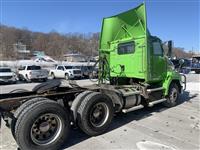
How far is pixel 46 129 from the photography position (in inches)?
177

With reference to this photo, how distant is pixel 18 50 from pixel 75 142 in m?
106

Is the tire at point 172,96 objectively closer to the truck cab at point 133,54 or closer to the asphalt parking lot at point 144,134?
the truck cab at point 133,54

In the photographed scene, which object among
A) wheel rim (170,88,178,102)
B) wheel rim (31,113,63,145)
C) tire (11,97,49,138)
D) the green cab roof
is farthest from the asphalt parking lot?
the green cab roof

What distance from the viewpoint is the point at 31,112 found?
13.7ft

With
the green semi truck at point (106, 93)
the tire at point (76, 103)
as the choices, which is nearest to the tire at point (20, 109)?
the green semi truck at point (106, 93)

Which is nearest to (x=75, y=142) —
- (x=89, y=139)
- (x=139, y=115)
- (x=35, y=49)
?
(x=89, y=139)

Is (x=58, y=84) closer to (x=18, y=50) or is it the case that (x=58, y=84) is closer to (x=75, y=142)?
(x=75, y=142)

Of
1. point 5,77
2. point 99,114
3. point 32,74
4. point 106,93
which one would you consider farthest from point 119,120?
point 32,74

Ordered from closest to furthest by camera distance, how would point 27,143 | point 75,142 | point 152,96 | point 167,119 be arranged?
point 27,143 < point 75,142 < point 167,119 < point 152,96

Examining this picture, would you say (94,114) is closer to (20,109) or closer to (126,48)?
(20,109)

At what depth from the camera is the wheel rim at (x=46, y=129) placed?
4.34 metres

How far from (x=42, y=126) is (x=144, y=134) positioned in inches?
97.9

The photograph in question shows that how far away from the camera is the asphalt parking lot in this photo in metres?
4.69

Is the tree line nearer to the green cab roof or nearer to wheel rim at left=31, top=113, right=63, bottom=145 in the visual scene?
the green cab roof
